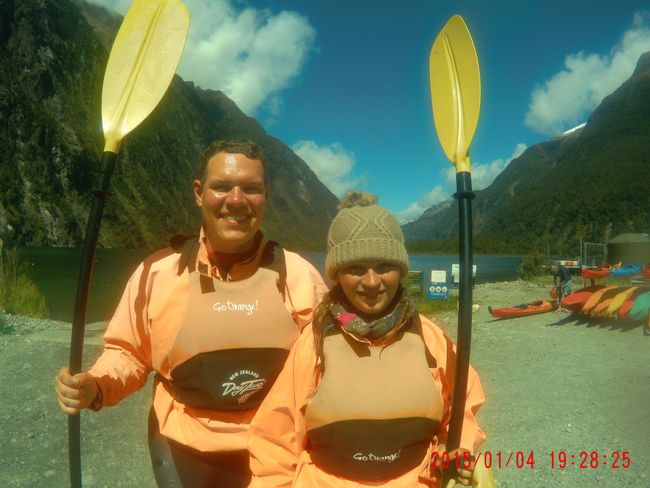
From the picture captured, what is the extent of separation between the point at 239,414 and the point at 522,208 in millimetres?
206927

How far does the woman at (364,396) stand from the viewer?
6.72ft

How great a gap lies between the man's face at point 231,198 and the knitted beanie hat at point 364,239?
15.6 inches

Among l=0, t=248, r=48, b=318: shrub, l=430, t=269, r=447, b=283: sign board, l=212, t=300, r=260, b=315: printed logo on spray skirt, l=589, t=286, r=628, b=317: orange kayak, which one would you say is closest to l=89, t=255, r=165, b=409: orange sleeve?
l=212, t=300, r=260, b=315: printed logo on spray skirt

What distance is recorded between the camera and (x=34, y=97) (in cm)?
10956

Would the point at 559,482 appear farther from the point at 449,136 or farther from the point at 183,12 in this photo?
the point at 183,12

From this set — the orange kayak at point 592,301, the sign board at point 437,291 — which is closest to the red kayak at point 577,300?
the orange kayak at point 592,301

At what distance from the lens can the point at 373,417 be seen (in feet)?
6.71

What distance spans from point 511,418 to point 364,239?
4820mm

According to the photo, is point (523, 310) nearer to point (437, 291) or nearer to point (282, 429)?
point (437, 291)

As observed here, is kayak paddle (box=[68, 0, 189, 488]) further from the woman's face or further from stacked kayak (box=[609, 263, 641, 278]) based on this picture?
stacked kayak (box=[609, 263, 641, 278])

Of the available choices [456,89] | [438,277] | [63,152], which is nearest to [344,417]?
Result: [456,89]

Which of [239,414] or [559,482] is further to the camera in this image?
[559,482]

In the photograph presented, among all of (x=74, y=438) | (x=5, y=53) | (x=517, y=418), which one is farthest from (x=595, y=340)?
(x=5, y=53)

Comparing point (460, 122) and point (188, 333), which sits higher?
point (460, 122)
